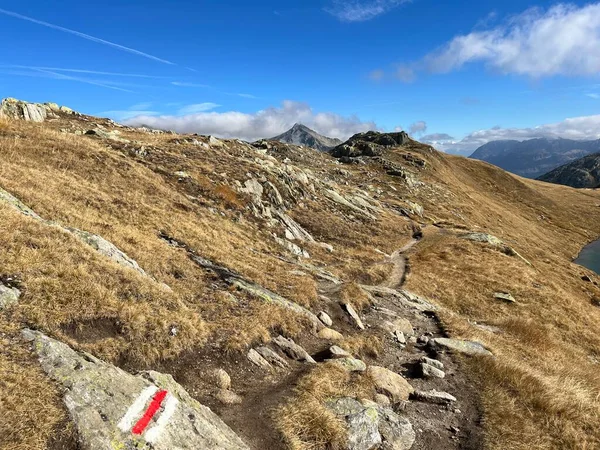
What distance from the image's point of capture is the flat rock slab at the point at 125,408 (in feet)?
24.6

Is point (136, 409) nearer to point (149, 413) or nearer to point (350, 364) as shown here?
point (149, 413)

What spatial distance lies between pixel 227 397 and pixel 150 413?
2.98 metres

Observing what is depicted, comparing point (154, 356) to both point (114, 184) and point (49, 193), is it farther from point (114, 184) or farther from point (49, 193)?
point (114, 184)

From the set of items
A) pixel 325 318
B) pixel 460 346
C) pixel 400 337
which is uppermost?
pixel 325 318

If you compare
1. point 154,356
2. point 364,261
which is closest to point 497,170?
point 364,261

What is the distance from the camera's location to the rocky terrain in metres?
8.76

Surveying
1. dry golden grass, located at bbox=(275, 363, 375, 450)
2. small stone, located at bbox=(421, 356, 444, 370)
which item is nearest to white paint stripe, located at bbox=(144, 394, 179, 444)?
dry golden grass, located at bbox=(275, 363, 375, 450)

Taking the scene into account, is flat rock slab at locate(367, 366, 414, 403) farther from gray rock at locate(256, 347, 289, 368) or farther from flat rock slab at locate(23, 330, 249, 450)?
flat rock slab at locate(23, 330, 249, 450)

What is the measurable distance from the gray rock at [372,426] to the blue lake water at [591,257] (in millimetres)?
88149

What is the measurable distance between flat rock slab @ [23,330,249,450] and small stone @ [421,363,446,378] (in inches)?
364

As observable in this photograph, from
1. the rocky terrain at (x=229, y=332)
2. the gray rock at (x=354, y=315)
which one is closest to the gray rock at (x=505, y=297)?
the rocky terrain at (x=229, y=332)

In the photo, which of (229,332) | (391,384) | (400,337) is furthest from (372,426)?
(400,337)

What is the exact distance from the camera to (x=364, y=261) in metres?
38.9

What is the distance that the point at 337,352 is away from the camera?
49.5ft
